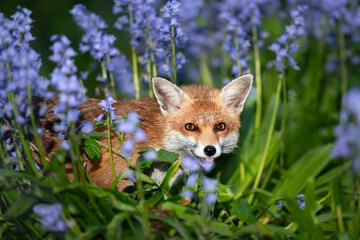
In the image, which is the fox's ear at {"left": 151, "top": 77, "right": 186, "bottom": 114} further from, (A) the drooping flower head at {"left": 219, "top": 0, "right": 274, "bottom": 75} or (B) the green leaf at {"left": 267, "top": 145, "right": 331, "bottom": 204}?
(B) the green leaf at {"left": 267, "top": 145, "right": 331, "bottom": 204}

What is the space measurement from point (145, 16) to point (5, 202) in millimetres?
2732

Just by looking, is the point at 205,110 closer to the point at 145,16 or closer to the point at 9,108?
the point at 145,16

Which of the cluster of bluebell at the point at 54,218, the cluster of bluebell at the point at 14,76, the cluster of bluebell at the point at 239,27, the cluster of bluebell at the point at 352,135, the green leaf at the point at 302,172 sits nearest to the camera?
the cluster of bluebell at the point at 352,135

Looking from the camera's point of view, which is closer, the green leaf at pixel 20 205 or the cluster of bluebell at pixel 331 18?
the green leaf at pixel 20 205

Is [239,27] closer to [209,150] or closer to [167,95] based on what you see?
[167,95]

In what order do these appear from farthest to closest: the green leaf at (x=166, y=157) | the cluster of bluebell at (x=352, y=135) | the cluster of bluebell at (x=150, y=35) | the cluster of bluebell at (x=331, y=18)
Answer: the cluster of bluebell at (x=331, y=18), the cluster of bluebell at (x=150, y=35), the green leaf at (x=166, y=157), the cluster of bluebell at (x=352, y=135)

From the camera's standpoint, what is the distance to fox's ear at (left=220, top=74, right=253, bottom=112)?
4.62m

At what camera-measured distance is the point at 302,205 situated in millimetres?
3943

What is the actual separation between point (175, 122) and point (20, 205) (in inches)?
80.6

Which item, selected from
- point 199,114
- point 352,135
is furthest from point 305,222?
point 199,114

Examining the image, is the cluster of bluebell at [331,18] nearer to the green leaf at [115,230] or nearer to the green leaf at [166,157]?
the green leaf at [166,157]

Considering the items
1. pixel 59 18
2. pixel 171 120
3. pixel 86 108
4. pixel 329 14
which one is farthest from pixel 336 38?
pixel 59 18

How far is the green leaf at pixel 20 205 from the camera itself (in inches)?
117

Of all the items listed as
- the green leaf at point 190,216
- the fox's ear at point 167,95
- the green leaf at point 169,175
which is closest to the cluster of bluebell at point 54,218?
the green leaf at point 190,216
